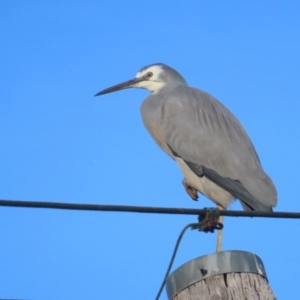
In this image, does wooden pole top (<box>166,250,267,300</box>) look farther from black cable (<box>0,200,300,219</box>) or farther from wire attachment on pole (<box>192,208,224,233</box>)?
wire attachment on pole (<box>192,208,224,233</box>)

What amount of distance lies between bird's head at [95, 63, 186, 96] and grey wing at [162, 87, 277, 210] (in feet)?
1.63

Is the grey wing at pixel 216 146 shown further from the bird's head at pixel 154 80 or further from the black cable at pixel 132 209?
the black cable at pixel 132 209

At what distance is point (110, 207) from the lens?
3.28 meters

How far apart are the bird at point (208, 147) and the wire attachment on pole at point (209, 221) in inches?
83.8

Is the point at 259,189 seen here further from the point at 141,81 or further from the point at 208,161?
the point at 141,81

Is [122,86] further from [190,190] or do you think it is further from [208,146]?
[190,190]

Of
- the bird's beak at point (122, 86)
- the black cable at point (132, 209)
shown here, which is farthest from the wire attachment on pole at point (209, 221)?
the bird's beak at point (122, 86)

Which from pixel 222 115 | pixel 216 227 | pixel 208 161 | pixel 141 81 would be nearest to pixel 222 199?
pixel 208 161

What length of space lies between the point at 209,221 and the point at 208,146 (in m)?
2.90

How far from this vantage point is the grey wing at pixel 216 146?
5969mm

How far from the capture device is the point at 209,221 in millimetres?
3648

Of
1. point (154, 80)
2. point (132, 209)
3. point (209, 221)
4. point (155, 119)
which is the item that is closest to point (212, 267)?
point (132, 209)

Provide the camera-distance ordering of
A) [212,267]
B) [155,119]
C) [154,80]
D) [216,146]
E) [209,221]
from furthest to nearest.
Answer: [154,80], [155,119], [216,146], [209,221], [212,267]

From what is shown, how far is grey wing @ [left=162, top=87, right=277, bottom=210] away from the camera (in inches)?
235
